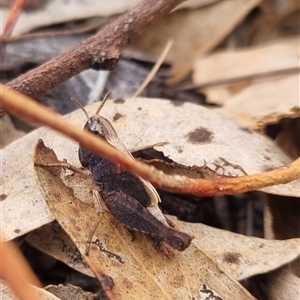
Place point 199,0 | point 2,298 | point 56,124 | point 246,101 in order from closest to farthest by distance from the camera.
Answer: point 56,124, point 2,298, point 246,101, point 199,0

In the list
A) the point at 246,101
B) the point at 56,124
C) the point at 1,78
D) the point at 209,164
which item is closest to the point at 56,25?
the point at 1,78

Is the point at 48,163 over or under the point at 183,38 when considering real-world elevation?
under

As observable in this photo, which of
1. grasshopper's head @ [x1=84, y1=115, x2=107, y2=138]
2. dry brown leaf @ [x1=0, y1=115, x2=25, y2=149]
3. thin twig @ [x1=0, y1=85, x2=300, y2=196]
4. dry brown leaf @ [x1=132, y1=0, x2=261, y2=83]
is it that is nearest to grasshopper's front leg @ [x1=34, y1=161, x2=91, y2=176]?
grasshopper's head @ [x1=84, y1=115, x2=107, y2=138]

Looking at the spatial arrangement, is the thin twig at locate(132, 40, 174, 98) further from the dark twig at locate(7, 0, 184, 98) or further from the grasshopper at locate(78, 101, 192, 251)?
the grasshopper at locate(78, 101, 192, 251)

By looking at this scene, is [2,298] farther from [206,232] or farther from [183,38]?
[183,38]

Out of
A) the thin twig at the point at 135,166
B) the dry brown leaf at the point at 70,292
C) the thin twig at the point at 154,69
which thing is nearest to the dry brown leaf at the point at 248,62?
the thin twig at the point at 154,69

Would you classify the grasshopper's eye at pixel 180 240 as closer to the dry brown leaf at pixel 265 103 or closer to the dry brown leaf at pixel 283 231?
the dry brown leaf at pixel 283 231
